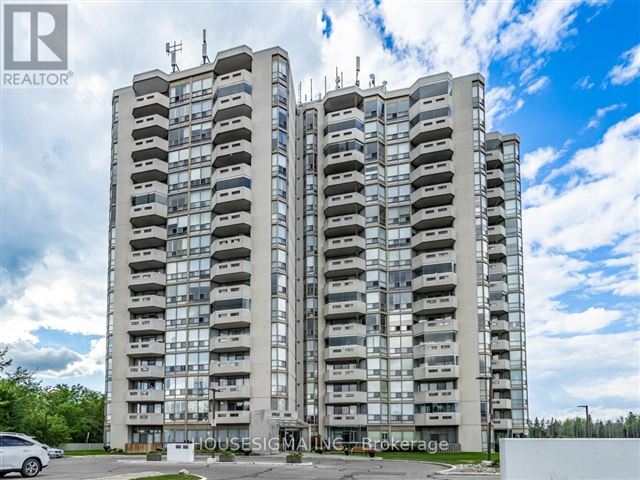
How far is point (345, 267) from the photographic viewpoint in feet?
261

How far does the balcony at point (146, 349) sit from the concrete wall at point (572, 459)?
198ft

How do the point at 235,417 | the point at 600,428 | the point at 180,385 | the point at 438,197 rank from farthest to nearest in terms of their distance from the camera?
the point at 600,428 → the point at 438,197 → the point at 180,385 → the point at 235,417

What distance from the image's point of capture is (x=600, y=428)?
12188 centimetres

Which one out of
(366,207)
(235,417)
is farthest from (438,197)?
(235,417)

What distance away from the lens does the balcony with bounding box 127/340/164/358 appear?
74625 mm

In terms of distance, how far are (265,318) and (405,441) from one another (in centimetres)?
2019

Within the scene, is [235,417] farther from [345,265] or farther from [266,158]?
[266,158]

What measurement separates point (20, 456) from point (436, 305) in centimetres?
5439

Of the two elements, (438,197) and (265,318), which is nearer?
(265,318)

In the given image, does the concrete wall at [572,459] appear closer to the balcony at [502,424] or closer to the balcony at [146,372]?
the balcony at [146,372]

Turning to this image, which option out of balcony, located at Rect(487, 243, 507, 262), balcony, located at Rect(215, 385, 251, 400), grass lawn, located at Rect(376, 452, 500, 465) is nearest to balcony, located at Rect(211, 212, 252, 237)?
balcony, located at Rect(215, 385, 251, 400)

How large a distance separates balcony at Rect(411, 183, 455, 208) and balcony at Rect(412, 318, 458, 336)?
1391 cm

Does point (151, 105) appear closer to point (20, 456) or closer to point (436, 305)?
point (436, 305)

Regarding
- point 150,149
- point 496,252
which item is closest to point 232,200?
point 150,149
